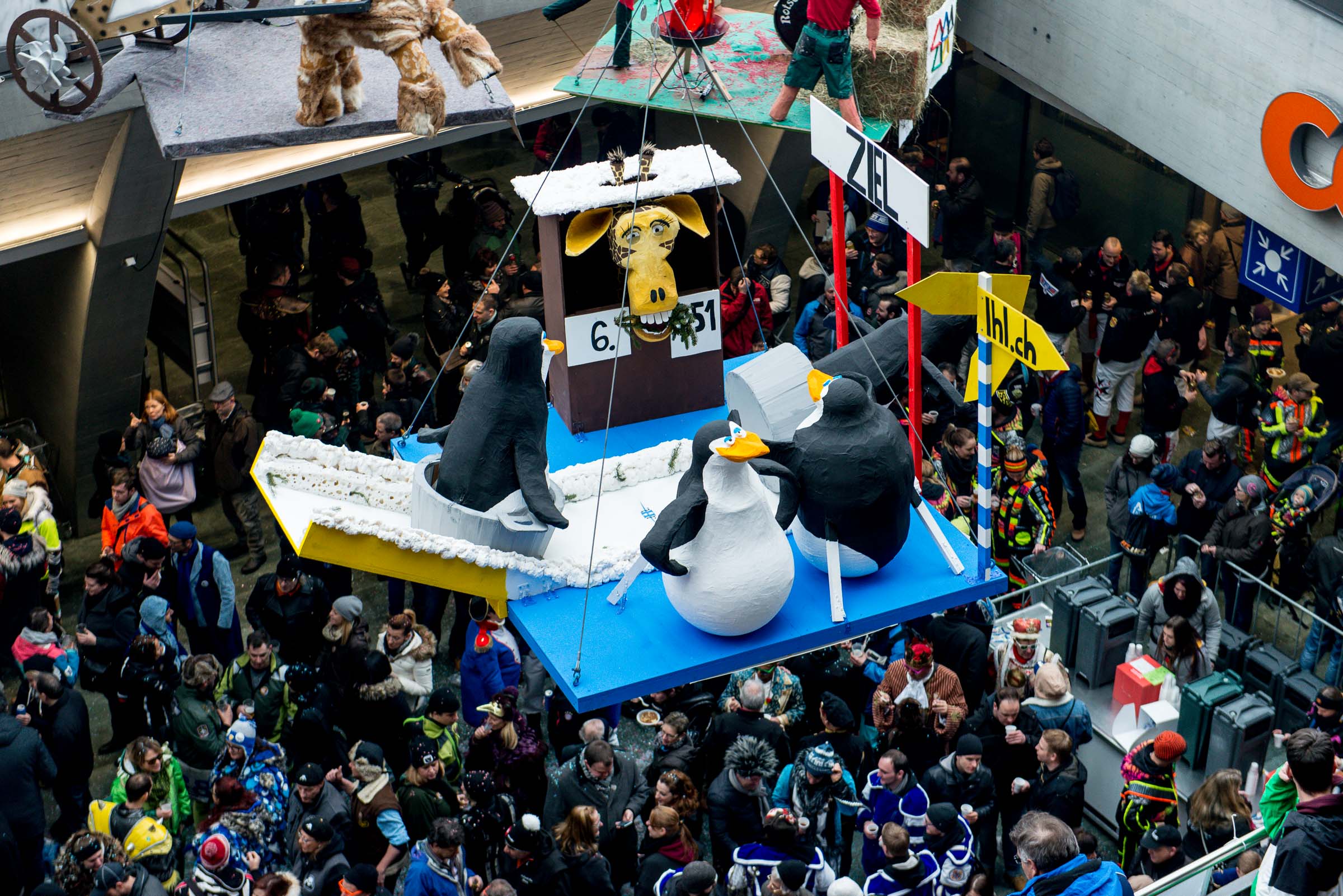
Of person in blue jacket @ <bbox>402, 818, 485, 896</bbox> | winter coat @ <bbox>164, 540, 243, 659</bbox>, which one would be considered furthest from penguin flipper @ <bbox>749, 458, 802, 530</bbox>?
winter coat @ <bbox>164, 540, 243, 659</bbox>

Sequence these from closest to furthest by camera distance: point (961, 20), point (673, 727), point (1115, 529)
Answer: point (673, 727) → point (1115, 529) → point (961, 20)

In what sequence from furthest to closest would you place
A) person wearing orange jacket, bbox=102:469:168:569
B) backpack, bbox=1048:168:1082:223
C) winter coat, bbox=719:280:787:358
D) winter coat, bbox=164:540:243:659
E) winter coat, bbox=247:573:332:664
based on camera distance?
backpack, bbox=1048:168:1082:223 → winter coat, bbox=719:280:787:358 → person wearing orange jacket, bbox=102:469:168:569 → winter coat, bbox=164:540:243:659 → winter coat, bbox=247:573:332:664

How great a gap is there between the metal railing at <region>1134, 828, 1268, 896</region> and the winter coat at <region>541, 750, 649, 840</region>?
2.89 m

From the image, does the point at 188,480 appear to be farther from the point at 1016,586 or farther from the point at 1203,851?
the point at 1203,851

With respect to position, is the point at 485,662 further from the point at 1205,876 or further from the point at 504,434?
the point at 1205,876

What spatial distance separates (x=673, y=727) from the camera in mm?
9883

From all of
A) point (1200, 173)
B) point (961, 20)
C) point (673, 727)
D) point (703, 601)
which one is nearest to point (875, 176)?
point (703, 601)

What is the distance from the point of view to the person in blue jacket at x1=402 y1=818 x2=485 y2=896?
8648 mm

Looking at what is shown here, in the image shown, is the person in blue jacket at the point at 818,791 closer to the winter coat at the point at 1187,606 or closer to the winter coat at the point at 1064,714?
the winter coat at the point at 1064,714

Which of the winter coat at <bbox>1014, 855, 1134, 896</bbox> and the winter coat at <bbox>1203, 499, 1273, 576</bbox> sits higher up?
the winter coat at <bbox>1014, 855, 1134, 896</bbox>

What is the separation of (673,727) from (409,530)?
2403 mm

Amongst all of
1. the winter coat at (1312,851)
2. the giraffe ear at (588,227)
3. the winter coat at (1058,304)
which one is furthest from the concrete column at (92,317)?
the winter coat at (1312,851)

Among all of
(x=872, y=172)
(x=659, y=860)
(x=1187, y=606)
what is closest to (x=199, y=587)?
(x=659, y=860)

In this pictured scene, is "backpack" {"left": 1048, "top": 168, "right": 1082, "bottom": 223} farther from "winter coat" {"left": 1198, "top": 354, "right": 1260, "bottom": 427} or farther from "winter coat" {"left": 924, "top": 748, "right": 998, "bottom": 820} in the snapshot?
"winter coat" {"left": 924, "top": 748, "right": 998, "bottom": 820}
